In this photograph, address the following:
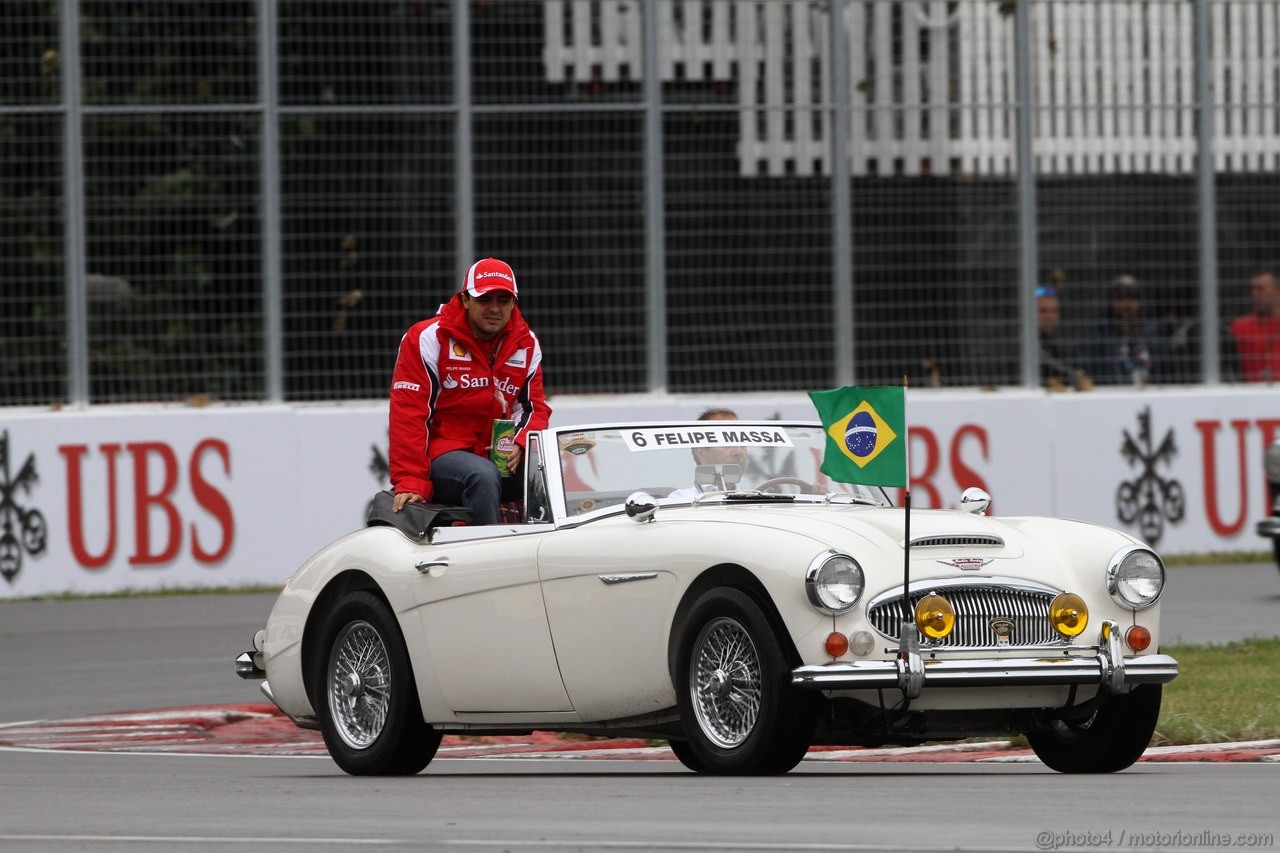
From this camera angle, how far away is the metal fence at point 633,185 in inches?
747

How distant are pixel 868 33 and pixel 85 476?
23.9ft

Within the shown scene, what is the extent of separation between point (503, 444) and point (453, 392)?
14.0 inches

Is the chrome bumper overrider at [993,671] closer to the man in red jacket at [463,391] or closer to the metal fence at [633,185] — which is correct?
the man in red jacket at [463,391]

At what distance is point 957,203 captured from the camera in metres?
20.4

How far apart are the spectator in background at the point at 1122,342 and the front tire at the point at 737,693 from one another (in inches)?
516

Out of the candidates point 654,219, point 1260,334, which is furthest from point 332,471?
point 1260,334

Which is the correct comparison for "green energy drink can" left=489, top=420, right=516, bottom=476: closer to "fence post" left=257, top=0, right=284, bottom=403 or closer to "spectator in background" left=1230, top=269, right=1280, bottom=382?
"fence post" left=257, top=0, right=284, bottom=403

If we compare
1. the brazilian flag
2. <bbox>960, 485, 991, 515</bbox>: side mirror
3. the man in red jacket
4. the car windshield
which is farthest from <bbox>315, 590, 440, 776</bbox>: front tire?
<bbox>960, 485, 991, 515</bbox>: side mirror

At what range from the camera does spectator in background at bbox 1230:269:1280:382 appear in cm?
2077

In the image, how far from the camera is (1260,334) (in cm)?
2086

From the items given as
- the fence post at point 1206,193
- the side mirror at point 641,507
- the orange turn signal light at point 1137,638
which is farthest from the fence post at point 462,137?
the orange turn signal light at point 1137,638

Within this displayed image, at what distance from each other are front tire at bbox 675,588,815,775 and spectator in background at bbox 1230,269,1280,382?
1370 cm

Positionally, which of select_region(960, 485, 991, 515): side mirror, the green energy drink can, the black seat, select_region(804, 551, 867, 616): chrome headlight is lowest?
select_region(804, 551, 867, 616): chrome headlight

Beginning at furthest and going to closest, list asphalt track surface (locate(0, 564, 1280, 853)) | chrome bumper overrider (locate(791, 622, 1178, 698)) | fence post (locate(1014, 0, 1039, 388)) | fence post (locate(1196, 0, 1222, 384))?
1. fence post (locate(1196, 0, 1222, 384))
2. fence post (locate(1014, 0, 1039, 388))
3. chrome bumper overrider (locate(791, 622, 1178, 698))
4. asphalt track surface (locate(0, 564, 1280, 853))
